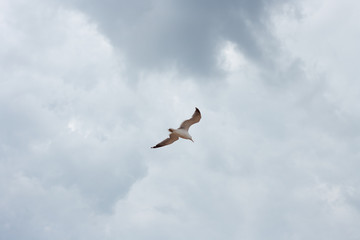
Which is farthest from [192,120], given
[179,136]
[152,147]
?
[152,147]

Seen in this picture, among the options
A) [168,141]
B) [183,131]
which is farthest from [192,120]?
[168,141]

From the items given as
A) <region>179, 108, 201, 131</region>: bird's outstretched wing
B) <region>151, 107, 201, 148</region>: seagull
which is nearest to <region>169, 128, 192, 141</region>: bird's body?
<region>151, 107, 201, 148</region>: seagull

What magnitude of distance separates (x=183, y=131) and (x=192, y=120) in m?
2.78

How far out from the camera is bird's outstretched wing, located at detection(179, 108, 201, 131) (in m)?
78.3

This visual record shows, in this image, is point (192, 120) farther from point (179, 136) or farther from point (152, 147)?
point (152, 147)

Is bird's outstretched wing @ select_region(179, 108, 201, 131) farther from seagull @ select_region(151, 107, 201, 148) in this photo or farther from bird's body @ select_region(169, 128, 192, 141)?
bird's body @ select_region(169, 128, 192, 141)

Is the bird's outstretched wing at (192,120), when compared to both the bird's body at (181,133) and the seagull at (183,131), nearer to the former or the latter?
the seagull at (183,131)

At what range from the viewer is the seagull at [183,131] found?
7844cm

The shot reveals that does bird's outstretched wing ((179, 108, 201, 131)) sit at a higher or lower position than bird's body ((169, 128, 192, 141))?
higher

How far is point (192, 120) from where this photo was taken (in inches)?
3135

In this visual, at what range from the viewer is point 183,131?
79.5m

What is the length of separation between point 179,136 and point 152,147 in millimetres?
5805

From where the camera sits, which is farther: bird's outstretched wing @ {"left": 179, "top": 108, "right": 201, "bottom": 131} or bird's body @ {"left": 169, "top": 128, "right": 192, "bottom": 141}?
bird's outstretched wing @ {"left": 179, "top": 108, "right": 201, "bottom": 131}

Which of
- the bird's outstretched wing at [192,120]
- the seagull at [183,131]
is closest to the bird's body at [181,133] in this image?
the seagull at [183,131]
